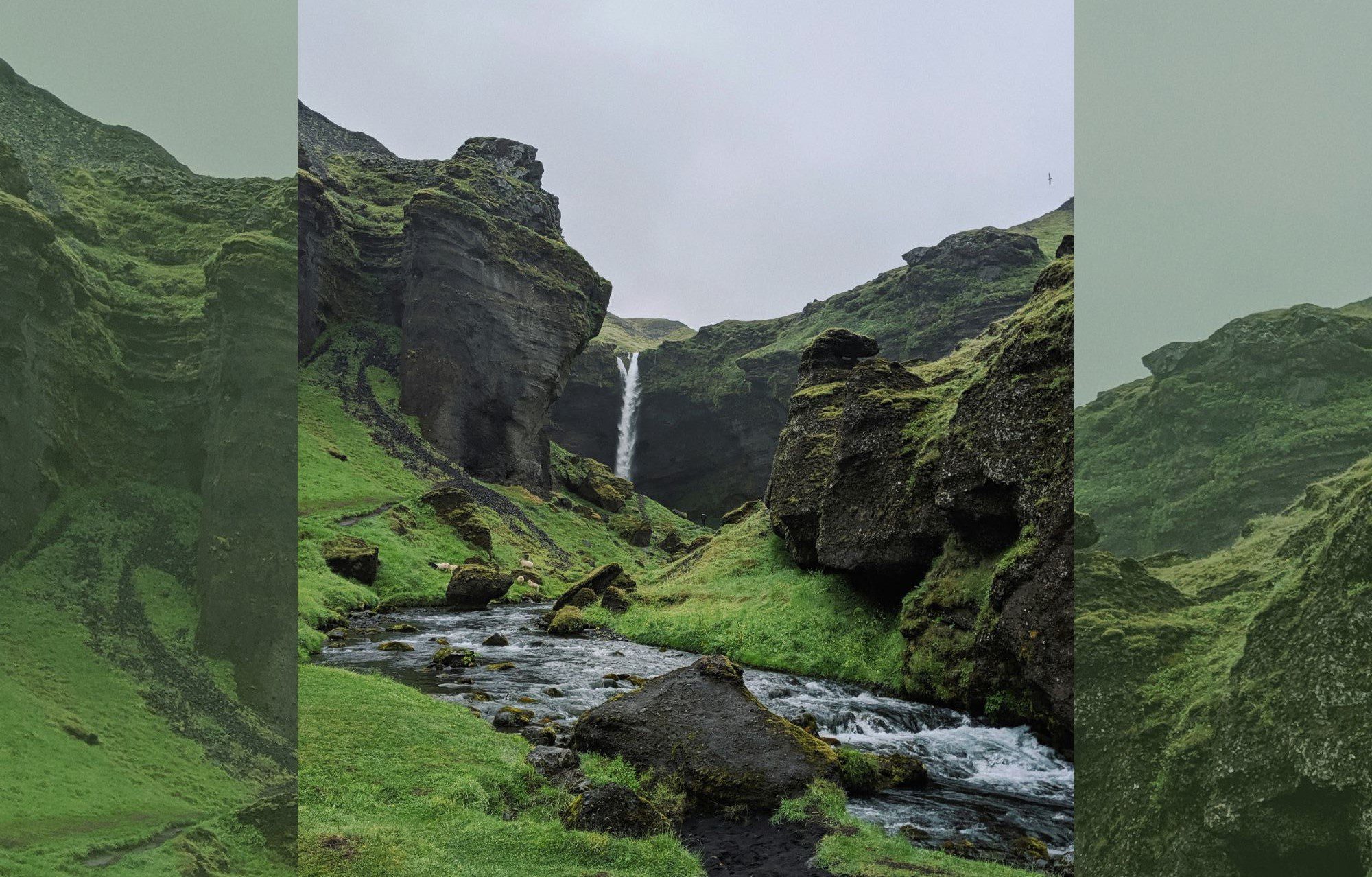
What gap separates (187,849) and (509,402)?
9518 cm

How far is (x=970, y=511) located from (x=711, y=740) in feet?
39.7

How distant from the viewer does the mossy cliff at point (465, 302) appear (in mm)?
95688

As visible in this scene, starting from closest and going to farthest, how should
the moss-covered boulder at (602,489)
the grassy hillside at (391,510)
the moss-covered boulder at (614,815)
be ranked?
the moss-covered boulder at (614,815) < the grassy hillside at (391,510) < the moss-covered boulder at (602,489)

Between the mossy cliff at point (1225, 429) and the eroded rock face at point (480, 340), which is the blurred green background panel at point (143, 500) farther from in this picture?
the eroded rock face at point (480, 340)

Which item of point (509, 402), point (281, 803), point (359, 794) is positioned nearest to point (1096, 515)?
point (281, 803)

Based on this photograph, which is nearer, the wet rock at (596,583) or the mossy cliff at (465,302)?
the wet rock at (596,583)

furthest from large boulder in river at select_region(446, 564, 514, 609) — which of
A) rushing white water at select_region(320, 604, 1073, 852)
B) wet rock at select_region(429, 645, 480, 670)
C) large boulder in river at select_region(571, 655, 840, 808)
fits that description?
large boulder in river at select_region(571, 655, 840, 808)

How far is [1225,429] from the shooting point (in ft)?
21.0

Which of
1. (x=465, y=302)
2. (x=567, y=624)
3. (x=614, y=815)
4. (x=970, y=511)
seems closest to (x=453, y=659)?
(x=567, y=624)

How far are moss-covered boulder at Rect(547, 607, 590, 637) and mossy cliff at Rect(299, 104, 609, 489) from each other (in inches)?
2381

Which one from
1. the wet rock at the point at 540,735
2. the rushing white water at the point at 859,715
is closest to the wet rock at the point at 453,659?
the rushing white water at the point at 859,715

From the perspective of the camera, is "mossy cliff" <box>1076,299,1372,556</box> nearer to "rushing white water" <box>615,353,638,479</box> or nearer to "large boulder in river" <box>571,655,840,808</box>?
"large boulder in river" <box>571,655,840,808</box>

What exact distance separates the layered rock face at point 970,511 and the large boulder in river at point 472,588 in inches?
749

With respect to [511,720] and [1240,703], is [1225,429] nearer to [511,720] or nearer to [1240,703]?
[1240,703]
